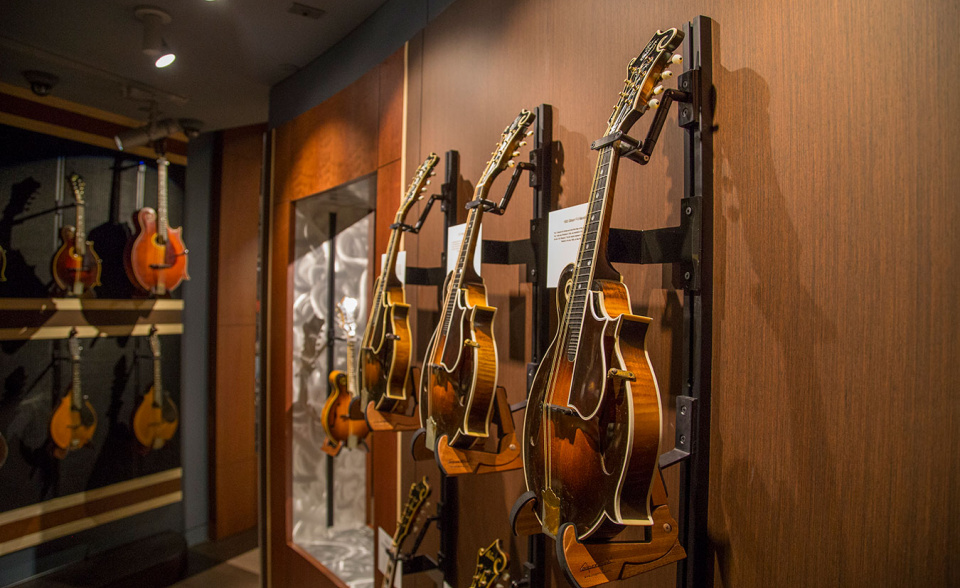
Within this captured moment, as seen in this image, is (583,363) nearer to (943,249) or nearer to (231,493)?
(943,249)

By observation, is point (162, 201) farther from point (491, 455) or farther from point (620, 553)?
point (620, 553)

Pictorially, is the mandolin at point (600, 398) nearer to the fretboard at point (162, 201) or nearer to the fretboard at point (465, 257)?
the fretboard at point (465, 257)

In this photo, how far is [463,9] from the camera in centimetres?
180

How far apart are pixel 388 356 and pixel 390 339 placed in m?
0.06

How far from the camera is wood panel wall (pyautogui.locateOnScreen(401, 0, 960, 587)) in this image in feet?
2.50

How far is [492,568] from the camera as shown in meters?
1.49

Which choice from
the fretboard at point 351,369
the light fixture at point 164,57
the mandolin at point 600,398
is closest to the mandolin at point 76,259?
the light fixture at point 164,57

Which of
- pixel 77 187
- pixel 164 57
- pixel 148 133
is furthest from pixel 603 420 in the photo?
pixel 77 187

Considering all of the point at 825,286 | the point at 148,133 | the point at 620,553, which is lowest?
the point at 620,553

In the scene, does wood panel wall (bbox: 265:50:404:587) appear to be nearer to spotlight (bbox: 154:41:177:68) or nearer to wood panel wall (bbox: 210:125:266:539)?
spotlight (bbox: 154:41:177:68)

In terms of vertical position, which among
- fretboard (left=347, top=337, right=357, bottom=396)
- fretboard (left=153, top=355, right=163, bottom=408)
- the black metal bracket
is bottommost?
fretboard (left=153, top=355, right=163, bottom=408)

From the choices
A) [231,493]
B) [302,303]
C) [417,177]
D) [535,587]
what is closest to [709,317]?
[535,587]

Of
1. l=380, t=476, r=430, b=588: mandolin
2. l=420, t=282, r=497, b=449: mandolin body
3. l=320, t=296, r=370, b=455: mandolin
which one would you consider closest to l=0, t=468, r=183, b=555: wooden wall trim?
l=320, t=296, r=370, b=455: mandolin

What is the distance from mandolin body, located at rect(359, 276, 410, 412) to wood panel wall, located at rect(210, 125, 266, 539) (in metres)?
2.86
